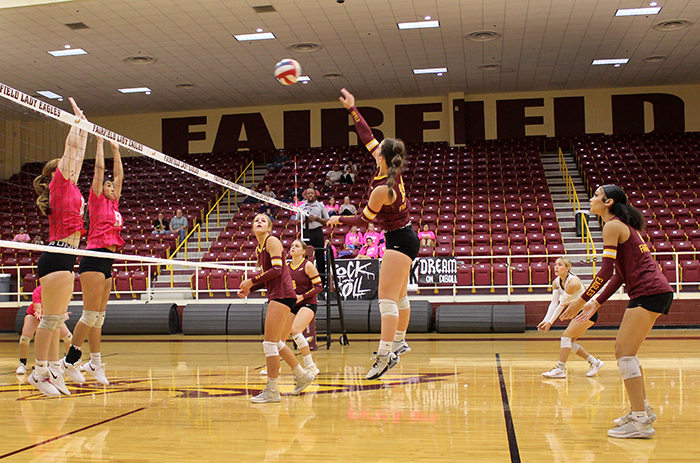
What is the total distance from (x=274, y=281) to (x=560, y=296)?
4132 millimetres

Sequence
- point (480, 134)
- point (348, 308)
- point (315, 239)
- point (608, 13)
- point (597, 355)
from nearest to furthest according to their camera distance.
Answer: point (597, 355), point (315, 239), point (348, 308), point (608, 13), point (480, 134)

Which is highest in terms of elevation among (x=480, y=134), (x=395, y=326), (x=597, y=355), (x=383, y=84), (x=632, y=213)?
(x=383, y=84)

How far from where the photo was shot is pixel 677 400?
5.07 meters

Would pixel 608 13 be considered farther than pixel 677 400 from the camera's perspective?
Yes

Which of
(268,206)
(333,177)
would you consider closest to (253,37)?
(268,206)

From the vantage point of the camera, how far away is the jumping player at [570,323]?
6.52 metres

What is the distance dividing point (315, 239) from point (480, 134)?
13925mm

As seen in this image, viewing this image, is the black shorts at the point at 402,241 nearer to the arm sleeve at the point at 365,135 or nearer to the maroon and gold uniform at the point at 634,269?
the arm sleeve at the point at 365,135

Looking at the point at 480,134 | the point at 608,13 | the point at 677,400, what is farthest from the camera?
the point at 480,134

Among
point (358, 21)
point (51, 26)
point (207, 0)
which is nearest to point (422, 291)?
point (358, 21)

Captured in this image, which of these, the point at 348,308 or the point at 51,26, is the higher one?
the point at 51,26

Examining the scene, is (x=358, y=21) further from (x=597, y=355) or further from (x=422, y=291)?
(x=597, y=355)

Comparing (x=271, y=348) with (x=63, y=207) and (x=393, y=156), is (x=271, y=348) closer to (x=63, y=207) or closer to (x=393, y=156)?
(x=393, y=156)

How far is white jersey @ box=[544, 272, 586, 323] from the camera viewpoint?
7184 mm
